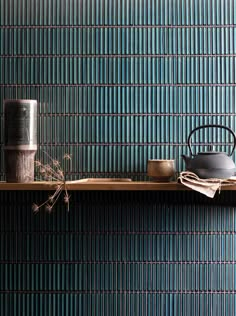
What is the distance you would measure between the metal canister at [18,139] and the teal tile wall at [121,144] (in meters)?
0.20

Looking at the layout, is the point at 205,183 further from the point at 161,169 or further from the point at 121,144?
the point at 121,144

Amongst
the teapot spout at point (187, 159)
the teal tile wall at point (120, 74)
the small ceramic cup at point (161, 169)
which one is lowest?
the small ceramic cup at point (161, 169)

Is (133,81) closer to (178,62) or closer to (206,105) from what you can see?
(178,62)

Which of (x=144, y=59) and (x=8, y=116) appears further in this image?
(x=144, y=59)

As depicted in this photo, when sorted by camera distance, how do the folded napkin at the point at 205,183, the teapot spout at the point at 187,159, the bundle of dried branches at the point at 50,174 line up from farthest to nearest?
the bundle of dried branches at the point at 50,174, the teapot spout at the point at 187,159, the folded napkin at the point at 205,183

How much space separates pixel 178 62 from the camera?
234 cm

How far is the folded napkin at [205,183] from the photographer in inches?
78.5

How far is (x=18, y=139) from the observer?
2139mm

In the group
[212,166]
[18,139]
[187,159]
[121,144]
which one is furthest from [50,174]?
[212,166]

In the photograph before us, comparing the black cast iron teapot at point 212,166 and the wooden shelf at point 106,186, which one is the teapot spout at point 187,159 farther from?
the wooden shelf at point 106,186

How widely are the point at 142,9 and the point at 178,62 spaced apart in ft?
1.11

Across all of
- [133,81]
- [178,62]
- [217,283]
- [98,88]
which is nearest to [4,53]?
[98,88]

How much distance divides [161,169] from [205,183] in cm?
24

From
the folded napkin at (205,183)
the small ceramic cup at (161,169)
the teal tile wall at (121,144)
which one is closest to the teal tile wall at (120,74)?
the teal tile wall at (121,144)
